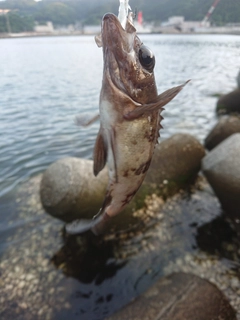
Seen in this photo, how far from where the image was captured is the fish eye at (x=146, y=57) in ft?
7.63

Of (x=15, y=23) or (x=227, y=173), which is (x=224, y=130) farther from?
(x=15, y=23)

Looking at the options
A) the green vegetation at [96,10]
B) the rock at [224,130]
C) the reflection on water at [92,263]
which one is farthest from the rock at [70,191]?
the rock at [224,130]

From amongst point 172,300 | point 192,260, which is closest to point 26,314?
point 172,300

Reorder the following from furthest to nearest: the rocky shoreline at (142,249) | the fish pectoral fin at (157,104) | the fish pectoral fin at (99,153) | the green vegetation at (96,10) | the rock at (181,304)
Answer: the green vegetation at (96,10) → the rocky shoreline at (142,249) → the rock at (181,304) → the fish pectoral fin at (99,153) → the fish pectoral fin at (157,104)

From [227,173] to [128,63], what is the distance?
4212mm

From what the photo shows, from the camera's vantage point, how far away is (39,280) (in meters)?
4.84

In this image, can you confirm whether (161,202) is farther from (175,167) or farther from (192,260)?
(192,260)

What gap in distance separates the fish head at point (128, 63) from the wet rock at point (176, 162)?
4598 mm

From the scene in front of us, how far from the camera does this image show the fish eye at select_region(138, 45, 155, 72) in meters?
2.32

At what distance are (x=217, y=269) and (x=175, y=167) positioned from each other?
2.84 metres

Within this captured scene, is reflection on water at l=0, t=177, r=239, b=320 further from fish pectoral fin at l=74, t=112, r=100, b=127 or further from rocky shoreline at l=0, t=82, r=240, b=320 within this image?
fish pectoral fin at l=74, t=112, r=100, b=127

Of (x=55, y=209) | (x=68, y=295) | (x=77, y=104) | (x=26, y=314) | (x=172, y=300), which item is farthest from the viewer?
(x=77, y=104)

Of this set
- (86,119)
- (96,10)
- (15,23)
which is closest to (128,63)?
(86,119)

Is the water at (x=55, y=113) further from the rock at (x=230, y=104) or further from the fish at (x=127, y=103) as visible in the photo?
the fish at (x=127, y=103)
